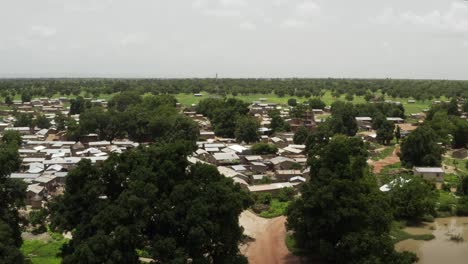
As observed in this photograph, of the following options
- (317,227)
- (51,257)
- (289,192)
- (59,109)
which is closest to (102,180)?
(51,257)

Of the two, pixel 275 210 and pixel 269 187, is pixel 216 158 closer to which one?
pixel 269 187

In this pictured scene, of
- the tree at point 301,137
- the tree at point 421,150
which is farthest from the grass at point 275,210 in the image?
the tree at point 301,137

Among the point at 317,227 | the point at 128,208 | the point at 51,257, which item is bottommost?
the point at 51,257

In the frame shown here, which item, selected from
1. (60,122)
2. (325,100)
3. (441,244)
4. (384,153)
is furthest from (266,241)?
(325,100)

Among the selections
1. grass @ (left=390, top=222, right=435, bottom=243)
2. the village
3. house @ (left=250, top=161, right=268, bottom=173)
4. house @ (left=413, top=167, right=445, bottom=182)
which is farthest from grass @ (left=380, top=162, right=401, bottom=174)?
grass @ (left=390, top=222, right=435, bottom=243)

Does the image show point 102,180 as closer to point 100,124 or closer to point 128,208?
point 128,208

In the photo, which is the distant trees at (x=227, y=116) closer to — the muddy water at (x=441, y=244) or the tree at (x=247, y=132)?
the tree at (x=247, y=132)
